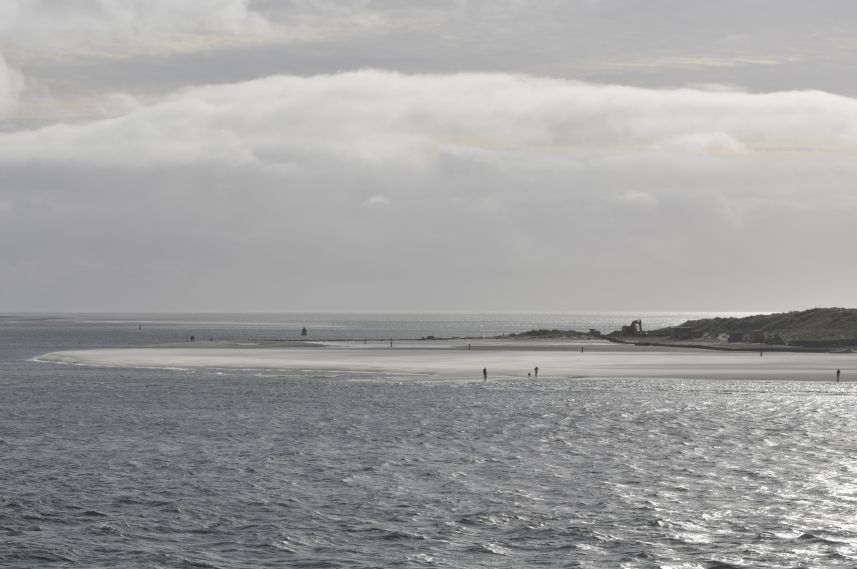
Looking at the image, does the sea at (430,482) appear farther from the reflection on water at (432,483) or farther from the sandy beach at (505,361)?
the sandy beach at (505,361)

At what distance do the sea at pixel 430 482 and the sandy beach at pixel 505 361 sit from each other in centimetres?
2652

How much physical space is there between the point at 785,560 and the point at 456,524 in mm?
9732

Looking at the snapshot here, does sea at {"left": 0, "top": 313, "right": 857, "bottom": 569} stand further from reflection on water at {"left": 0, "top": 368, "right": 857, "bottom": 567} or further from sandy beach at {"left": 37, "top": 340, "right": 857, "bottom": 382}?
sandy beach at {"left": 37, "top": 340, "right": 857, "bottom": 382}

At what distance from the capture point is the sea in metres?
26.5

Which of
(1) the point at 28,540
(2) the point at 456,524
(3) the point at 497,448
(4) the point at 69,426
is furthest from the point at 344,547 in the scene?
(4) the point at 69,426

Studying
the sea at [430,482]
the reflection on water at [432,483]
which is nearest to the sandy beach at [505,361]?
the sea at [430,482]

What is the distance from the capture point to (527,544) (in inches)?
1061

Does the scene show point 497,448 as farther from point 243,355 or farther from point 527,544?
point 243,355

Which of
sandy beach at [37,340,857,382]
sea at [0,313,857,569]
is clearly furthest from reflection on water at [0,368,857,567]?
sandy beach at [37,340,857,382]

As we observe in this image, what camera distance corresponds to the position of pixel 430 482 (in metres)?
36.2

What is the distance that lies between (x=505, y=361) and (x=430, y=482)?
79.4 metres

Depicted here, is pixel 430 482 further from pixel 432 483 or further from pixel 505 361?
pixel 505 361

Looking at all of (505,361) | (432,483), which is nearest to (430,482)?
(432,483)

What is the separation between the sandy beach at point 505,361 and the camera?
9425 cm
